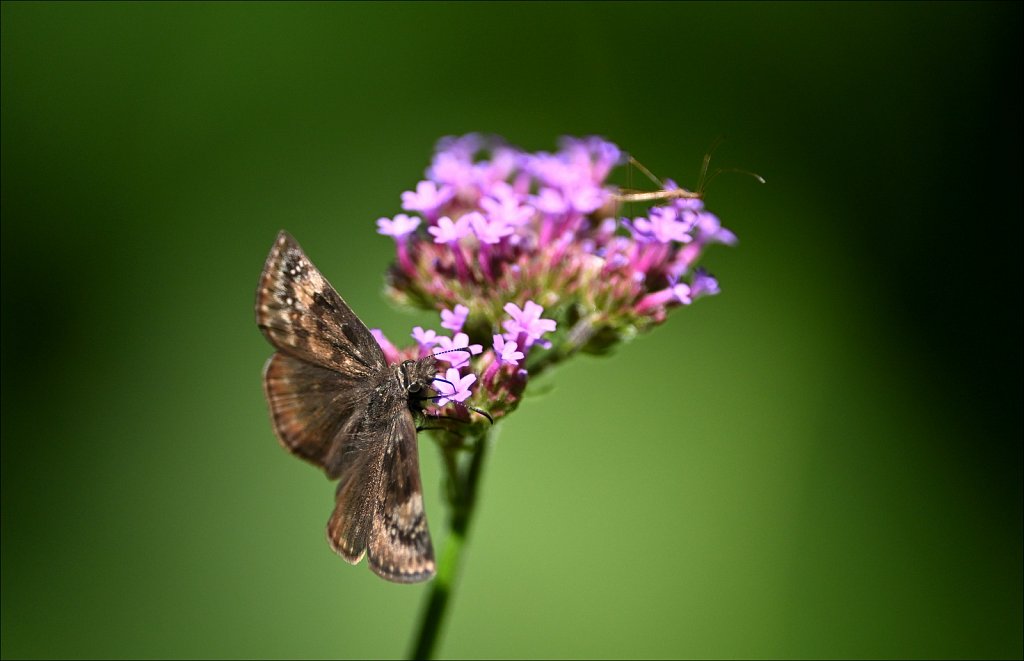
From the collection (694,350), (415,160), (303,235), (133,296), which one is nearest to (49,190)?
(133,296)

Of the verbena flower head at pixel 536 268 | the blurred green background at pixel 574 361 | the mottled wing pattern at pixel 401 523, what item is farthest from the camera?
the blurred green background at pixel 574 361

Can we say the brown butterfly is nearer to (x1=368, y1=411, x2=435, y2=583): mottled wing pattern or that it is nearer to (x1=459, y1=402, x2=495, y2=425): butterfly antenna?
(x1=368, y1=411, x2=435, y2=583): mottled wing pattern

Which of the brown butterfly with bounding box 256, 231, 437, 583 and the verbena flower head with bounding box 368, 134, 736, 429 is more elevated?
the verbena flower head with bounding box 368, 134, 736, 429

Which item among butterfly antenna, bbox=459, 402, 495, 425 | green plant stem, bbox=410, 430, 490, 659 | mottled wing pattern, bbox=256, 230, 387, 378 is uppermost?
mottled wing pattern, bbox=256, 230, 387, 378

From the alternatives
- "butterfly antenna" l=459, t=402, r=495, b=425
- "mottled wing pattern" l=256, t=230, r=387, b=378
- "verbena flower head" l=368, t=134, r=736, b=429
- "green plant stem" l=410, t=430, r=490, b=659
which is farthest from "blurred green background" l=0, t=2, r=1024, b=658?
"mottled wing pattern" l=256, t=230, r=387, b=378

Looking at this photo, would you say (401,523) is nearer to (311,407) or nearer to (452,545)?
(311,407)

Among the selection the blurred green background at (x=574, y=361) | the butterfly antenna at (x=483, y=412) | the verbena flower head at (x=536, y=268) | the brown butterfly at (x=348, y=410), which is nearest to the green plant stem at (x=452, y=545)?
the butterfly antenna at (x=483, y=412)

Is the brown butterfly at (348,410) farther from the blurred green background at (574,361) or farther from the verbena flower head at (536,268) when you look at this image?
the blurred green background at (574,361)
